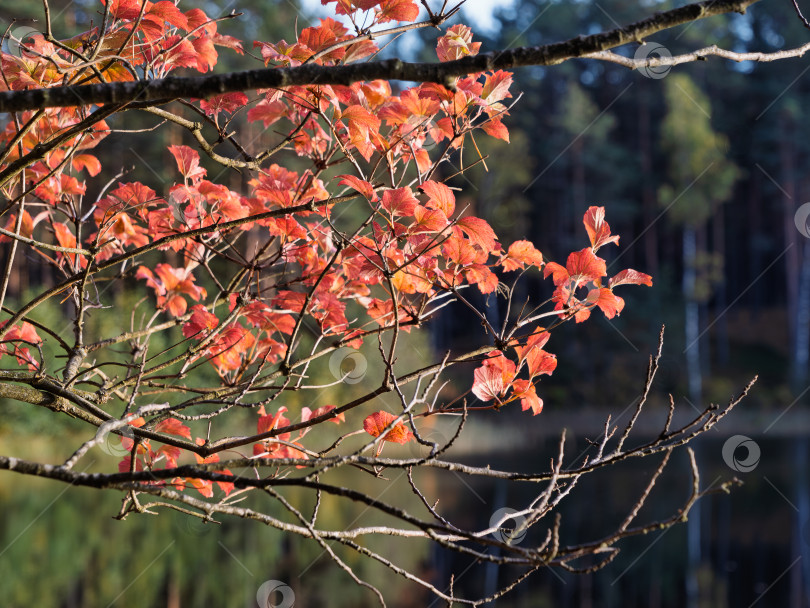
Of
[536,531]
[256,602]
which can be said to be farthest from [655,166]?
[256,602]

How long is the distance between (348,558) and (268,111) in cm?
609

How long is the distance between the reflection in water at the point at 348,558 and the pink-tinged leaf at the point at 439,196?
4.99 metres

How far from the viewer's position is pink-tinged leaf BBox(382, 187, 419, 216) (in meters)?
1.12

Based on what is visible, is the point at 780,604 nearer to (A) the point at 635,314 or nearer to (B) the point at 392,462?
(B) the point at 392,462

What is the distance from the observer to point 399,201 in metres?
1.13

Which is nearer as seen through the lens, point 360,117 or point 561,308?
point 360,117

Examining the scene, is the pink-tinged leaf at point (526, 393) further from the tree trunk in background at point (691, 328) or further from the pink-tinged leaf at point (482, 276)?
the tree trunk in background at point (691, 328)

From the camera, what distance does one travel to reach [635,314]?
60.8 ft

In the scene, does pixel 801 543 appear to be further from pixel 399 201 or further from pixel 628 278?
pixel 399 201

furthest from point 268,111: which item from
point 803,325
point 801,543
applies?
point 803,325

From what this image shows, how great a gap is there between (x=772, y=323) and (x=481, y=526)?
17.1 m

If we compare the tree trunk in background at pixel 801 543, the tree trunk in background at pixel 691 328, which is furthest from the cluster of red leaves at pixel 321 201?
the tree trunk in background at pixel 691 328

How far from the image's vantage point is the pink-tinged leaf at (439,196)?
114 cm

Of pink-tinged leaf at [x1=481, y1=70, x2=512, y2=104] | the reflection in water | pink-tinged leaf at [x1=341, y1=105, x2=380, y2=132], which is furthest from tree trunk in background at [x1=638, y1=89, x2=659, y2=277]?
pink-tinged leaf at [x1=341, y1=105, x2=380, y2=132]
